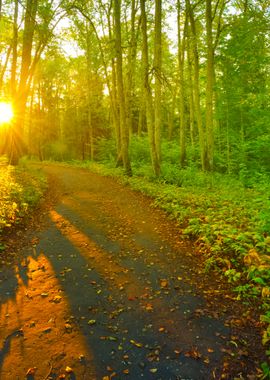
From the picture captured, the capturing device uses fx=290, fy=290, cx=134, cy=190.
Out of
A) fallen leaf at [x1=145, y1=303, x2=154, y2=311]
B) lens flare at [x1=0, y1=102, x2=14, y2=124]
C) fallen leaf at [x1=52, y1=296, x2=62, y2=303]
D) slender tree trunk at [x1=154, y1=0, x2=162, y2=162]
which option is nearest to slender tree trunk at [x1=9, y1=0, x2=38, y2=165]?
lens flare at [x1=0, y1=102, x2=14, y2=124]

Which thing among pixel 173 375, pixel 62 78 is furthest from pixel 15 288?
pixel 62 78

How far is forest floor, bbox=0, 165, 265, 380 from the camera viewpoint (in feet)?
12.5

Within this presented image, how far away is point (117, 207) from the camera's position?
36.2 feet

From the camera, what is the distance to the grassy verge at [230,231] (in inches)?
200

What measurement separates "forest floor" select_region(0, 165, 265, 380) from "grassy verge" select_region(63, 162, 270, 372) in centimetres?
26

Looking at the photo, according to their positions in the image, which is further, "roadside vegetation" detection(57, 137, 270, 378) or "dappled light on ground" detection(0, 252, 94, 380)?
"roadside vegetation" detection(57, 137, 270, 378)

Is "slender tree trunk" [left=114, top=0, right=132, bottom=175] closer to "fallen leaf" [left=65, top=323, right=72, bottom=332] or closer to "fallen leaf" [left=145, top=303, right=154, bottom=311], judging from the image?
"fallen leaf" [left=145, top=303, right=154, bottom=311]

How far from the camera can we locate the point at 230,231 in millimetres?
6840

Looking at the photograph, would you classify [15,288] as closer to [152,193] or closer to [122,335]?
[122,335]

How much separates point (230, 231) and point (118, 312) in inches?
133

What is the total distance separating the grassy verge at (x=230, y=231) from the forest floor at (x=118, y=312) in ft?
0.87

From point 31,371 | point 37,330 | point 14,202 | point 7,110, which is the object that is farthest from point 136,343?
point 7,110

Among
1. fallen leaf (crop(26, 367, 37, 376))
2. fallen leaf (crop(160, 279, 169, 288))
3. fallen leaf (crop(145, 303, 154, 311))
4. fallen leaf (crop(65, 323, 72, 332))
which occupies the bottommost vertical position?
fallen leaf (crop(26, 367, 37, 376))

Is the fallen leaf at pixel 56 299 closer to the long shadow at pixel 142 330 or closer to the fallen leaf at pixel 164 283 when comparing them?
the long shadow at pixel 142 330
